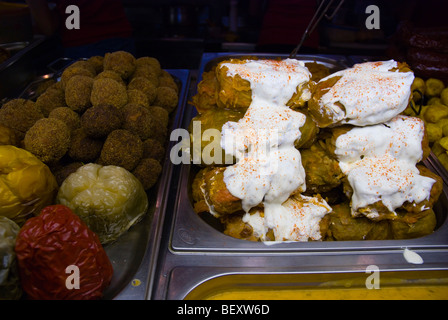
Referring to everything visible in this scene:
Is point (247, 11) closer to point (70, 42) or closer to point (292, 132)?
point (70, 42)

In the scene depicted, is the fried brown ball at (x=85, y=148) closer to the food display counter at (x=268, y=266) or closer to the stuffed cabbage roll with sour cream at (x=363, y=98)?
the food display counter at (x=268, y=266)

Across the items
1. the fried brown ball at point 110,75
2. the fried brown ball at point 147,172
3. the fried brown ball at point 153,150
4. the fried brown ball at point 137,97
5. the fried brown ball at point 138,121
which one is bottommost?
the fried brown ball at point 147,172

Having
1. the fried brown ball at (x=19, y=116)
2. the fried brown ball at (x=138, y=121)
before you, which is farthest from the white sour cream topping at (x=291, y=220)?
the fried brown ball at (x=19, y=116)

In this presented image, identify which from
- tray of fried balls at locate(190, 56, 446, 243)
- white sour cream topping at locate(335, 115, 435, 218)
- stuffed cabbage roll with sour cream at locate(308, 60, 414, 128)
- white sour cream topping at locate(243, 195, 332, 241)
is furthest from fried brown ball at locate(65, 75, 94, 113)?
white sour cream topping at locate(335, 115, 435, 218)

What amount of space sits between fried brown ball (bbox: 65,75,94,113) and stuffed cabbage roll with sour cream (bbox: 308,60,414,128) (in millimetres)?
1419

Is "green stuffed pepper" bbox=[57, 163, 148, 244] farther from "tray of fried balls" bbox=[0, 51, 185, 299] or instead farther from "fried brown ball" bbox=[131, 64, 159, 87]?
"fried brown ball" bbox=[131, 64, 159, 87]

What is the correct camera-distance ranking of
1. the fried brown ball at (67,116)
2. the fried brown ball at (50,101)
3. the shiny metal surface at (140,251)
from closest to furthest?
the shiny metal surface at (140,251)
the fried brown ball at (67,116)
the fried brown ball at (50,101)

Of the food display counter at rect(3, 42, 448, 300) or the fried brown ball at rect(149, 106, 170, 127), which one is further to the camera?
the fried brown ball at rect(149, 106, 170, 127)

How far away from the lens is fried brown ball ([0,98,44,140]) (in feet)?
6.04

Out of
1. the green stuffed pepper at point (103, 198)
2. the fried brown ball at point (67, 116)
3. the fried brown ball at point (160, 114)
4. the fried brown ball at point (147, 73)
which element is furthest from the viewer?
the fried brown ball at point (147, 73)

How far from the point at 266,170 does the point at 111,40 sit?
302 cm

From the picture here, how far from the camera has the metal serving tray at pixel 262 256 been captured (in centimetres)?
140

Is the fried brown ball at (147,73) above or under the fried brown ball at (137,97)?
above

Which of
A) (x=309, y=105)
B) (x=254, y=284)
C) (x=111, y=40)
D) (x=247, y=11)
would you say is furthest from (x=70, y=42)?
(x=254, y=284)
